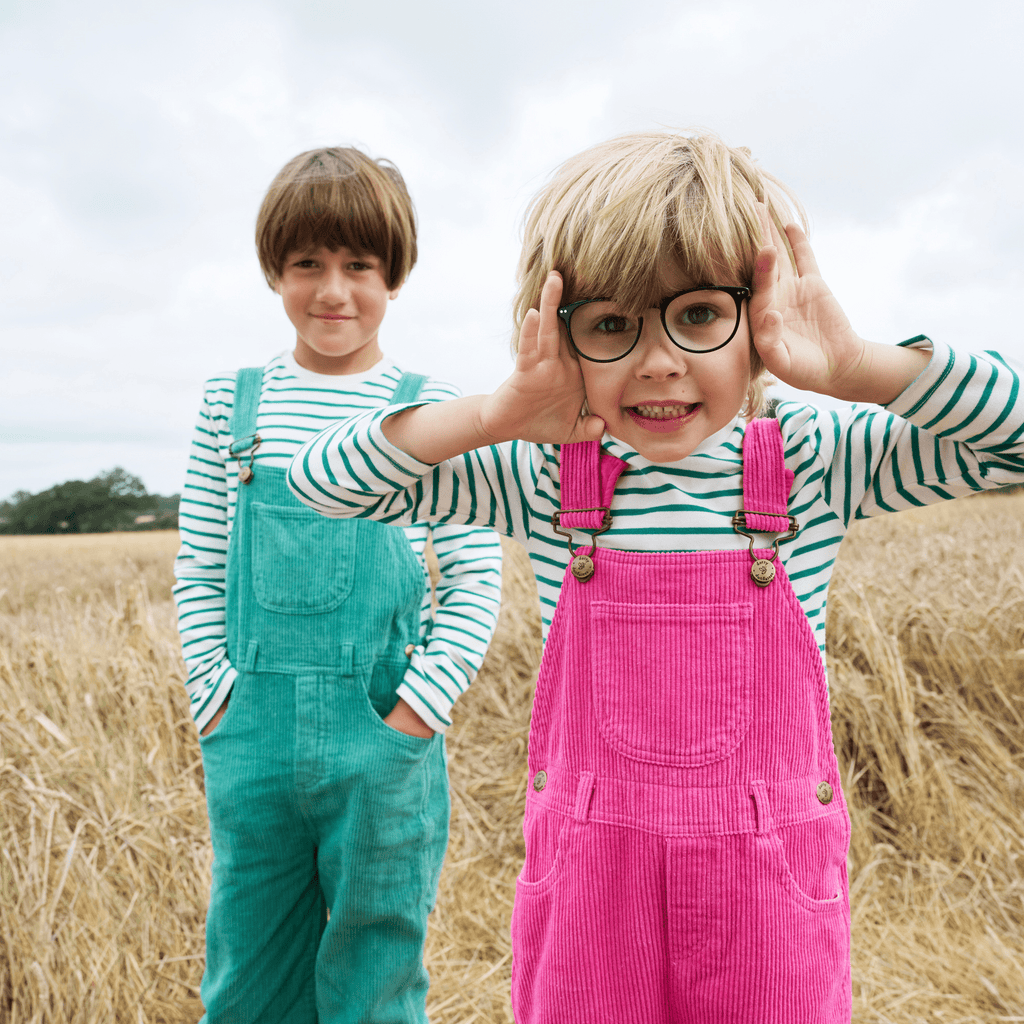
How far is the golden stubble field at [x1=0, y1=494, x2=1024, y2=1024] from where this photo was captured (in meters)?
2.30

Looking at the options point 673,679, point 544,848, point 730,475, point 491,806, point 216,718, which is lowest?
point 491,806

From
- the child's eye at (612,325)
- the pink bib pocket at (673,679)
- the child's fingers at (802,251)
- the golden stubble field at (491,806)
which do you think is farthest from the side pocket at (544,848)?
the golden stubble field at (491,806)

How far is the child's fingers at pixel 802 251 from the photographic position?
3.70 ft

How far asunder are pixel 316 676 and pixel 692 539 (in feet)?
2.70

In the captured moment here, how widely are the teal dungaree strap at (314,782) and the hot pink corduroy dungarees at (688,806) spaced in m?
0.51

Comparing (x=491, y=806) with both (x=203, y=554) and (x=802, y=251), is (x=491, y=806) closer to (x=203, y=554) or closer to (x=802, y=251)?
(x=203, y=554)

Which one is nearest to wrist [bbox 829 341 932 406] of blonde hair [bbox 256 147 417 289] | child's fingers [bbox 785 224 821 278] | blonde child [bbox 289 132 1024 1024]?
blonde child [bbox 289 132 1024 1024]

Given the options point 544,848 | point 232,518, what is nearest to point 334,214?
point 232,518

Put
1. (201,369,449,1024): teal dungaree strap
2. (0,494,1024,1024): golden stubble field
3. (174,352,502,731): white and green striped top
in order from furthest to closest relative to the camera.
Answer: (0,494,1024,1024): golden stubble field < (174,352,502,731): white and green striped top < (201,369,449,1024): teal dungaree strap

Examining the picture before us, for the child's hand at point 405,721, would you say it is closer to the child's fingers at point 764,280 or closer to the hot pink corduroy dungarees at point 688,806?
the hot pink corduroy dungarees at point 688,806

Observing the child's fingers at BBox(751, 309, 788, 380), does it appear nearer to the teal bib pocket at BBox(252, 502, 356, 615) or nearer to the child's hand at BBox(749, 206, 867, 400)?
the child's hand at BBox(749, 206, 867, 400)

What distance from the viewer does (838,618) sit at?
135 inches

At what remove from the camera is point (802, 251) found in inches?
44.6

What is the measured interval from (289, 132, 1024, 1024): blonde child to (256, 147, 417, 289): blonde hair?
72 centimetres
